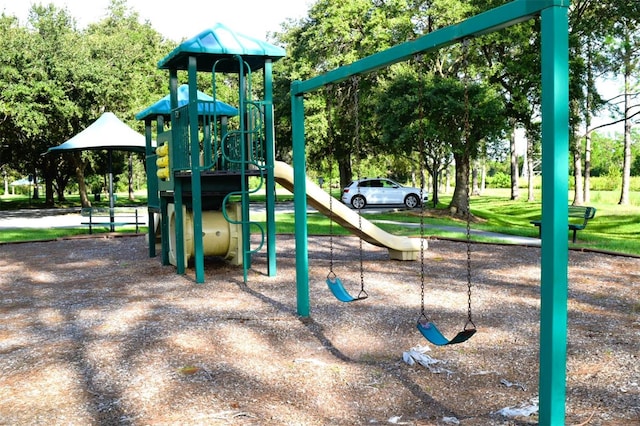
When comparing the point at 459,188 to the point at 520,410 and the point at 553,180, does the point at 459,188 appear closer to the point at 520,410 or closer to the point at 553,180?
the point at 520,410

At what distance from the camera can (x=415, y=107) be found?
1969 centimetres

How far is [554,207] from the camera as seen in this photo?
10.2 feet


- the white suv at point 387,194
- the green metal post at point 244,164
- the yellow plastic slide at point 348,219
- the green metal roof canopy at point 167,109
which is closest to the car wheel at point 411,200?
the white suv at point 387,194

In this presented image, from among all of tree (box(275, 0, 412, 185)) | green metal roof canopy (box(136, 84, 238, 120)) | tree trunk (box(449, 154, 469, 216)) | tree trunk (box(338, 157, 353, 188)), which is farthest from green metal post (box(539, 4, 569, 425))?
tree trunk (box(338, 157, 353, 188))

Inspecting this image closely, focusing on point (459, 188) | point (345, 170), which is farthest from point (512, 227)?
point (345, 170)

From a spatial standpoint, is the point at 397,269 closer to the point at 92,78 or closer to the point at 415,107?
the point at 415,107

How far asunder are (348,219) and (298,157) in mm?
3823

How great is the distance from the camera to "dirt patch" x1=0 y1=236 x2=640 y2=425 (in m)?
3.69

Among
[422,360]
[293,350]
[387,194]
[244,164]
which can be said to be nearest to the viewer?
[422,360]

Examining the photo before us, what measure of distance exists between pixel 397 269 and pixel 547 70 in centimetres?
648

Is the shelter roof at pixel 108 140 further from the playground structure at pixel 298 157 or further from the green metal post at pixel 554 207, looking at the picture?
the green metal post at pixel 554 207

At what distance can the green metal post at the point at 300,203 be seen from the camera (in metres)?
6.09

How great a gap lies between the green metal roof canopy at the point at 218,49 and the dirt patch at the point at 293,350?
3.17 m

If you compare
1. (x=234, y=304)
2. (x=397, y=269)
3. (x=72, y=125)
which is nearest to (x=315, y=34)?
(x=72, y=125)
